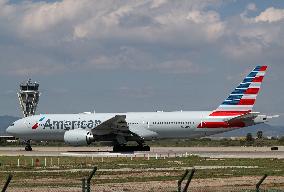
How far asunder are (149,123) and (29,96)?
95565 mm

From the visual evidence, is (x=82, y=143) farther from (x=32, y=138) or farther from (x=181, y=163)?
(x=181, y=163)

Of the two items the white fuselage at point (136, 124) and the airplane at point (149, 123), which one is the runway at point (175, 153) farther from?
the white fuselage at point (136, 124)

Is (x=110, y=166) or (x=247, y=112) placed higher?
(x=247, y=112)

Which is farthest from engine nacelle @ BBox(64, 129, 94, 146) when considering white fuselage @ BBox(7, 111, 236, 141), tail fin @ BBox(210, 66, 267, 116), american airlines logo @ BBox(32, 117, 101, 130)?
tail fin @ BBox(210, 66, 267, 116)

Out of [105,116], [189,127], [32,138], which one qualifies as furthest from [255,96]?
[32,138]

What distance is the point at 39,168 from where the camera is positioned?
43875 millimetres

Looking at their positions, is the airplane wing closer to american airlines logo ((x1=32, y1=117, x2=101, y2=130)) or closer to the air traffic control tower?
american airlines logo ((x1=32, y1=117, x2=101, y2=130))

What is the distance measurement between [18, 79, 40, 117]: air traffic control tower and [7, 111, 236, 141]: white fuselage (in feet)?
278

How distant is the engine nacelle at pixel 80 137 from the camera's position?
67.4 meters

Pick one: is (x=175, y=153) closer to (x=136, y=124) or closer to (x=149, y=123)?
(x=149, y=123)

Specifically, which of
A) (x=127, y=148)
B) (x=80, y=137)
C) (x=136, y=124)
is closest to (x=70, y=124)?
(x=127, y=148)

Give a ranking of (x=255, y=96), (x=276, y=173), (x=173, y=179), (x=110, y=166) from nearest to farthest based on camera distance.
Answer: (x=173, y=179) → (x=276, y=173) → (x=110, y=166) → (x=255, y=96)

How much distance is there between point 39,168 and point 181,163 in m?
10.4

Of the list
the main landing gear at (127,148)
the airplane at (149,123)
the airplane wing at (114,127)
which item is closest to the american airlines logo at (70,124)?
the airplane at (149,123)
